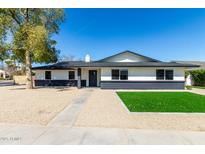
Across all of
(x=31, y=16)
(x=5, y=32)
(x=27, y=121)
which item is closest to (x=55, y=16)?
(x=31, y=16)

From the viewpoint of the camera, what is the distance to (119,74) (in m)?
18.3

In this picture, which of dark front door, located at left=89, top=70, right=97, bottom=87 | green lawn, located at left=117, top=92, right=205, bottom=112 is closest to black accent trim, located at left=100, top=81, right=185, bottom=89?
dark front door, located at left=89, top=70, right=97, bottom=87

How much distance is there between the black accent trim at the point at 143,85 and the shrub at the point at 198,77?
26.4 feet

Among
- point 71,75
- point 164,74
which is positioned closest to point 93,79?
point 71,75

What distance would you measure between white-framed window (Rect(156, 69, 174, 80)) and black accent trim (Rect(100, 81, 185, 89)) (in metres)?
0.47

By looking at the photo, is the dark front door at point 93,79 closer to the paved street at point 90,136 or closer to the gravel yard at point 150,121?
the gravel yard at point 150,121

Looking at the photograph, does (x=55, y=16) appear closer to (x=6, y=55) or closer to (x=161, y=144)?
(x=6, y=55)

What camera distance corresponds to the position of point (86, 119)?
20.0 ft

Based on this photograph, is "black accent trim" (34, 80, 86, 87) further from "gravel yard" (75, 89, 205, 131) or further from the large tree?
"gravel yard" (75, 89, 205, 131)

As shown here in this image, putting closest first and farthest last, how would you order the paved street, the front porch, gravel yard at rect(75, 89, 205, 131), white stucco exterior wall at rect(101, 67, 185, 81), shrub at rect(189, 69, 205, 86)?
Result: the paved street → gravel yard at rect(75, 89, 205, 131) → white stucco exterior wall at rect(101, 67, 185, 81) → the front porch → shrub at rect(189, 69, 205, 86)

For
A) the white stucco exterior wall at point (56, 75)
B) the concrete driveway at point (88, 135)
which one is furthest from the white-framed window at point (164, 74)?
the concrete driveway at point (88, 135)

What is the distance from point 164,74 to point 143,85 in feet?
8.78

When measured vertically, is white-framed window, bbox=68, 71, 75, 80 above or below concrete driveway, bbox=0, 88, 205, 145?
above

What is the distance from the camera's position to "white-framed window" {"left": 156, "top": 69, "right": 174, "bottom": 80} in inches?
720
